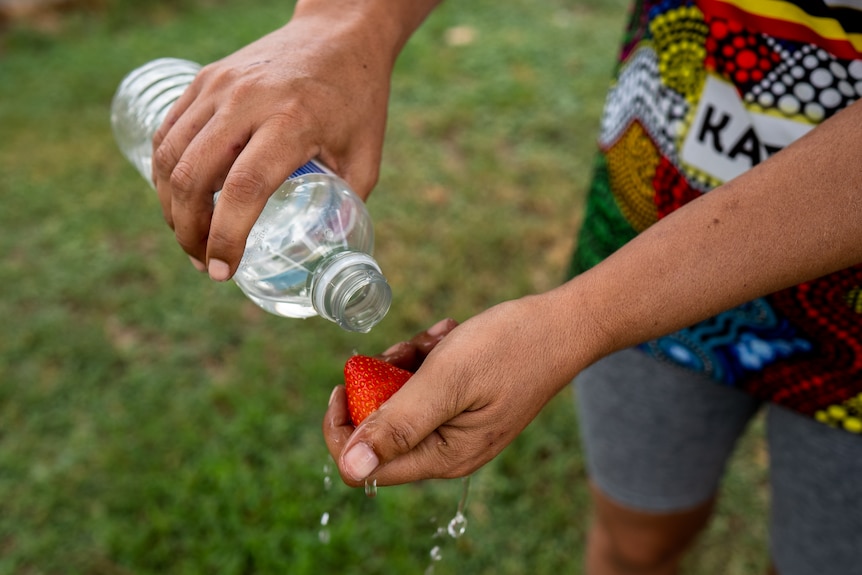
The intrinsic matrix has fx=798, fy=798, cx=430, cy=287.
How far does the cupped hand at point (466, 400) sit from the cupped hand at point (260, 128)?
0.37 m

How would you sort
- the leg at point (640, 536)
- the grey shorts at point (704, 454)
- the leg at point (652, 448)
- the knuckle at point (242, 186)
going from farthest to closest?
the leg at point (640, 536) < the leg at point (652, 448) < the grey shorts at point (704, 454) < the knuckle at point (242, 186)

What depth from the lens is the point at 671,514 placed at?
6.66 feet

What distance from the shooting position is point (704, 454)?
1904 mm

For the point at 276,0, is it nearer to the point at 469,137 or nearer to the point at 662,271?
the point at 469,137

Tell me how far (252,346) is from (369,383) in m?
2.29

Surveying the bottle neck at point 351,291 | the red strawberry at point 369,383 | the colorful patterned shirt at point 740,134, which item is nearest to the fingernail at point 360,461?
the red strawberry at point 369,383

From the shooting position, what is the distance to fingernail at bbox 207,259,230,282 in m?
1.27

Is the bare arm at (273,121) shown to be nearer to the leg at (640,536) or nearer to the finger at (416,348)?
the finger at (416,348)

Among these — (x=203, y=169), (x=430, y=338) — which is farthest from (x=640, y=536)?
(x=203, y=169)

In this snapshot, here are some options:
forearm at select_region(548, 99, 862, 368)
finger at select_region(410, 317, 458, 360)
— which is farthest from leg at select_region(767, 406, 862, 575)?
finger at select_region(410, 317, 458, 360)

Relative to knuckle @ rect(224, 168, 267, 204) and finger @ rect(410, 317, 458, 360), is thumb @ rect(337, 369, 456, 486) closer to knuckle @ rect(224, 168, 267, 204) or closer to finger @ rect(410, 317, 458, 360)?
finger @ rect(410, 317, 458, 360)

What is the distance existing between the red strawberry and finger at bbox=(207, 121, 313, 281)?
26 cm

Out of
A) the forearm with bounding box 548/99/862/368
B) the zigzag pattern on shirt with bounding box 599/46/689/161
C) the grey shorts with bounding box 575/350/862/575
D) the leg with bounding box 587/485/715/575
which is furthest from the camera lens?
the leg with bounding box 587/485/715/575

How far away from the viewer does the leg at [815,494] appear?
5.02ft
